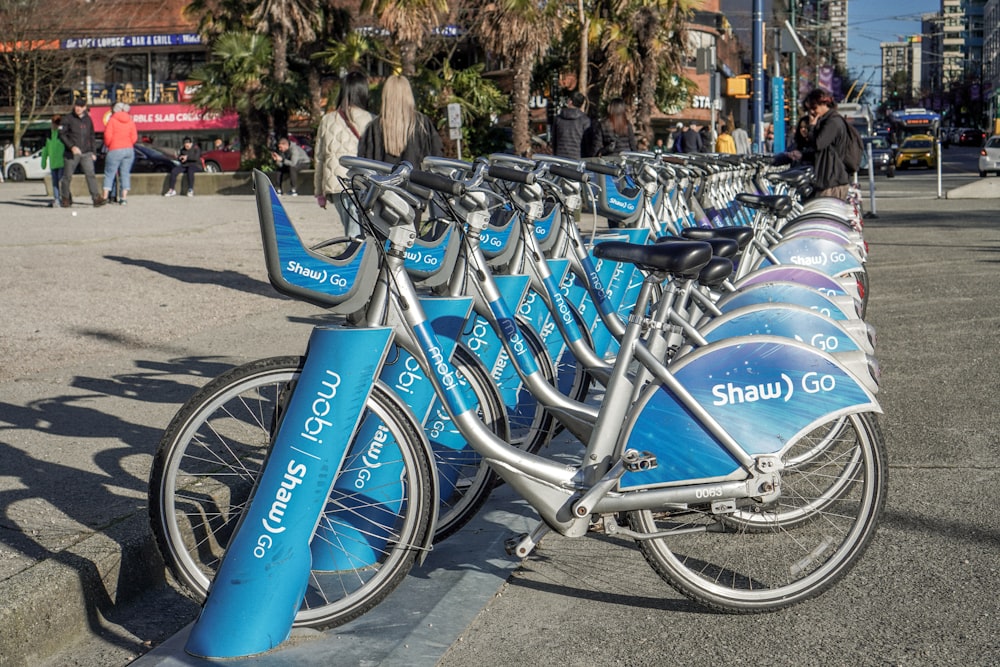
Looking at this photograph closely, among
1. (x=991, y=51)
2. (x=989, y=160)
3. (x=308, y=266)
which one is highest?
(x=991, y=51)

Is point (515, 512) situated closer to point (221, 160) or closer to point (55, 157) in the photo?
point (55, 157)

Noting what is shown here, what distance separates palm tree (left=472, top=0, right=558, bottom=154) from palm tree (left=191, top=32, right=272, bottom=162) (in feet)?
23.6

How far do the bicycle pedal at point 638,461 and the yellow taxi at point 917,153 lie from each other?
185ft

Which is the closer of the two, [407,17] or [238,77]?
[407,17]

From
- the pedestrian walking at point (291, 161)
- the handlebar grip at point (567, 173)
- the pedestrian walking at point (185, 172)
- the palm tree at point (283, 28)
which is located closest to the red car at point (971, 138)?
the palm tree at point (283, 28)

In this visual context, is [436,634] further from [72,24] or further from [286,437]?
[72,24]

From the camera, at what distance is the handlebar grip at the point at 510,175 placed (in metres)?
4.27

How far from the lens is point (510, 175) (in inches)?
170

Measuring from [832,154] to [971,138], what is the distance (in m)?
99.1

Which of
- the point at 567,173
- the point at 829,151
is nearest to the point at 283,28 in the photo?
the point at 829,151

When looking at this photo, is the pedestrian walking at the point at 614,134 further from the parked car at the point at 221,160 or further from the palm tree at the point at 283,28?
the parked car at the point at 221,160

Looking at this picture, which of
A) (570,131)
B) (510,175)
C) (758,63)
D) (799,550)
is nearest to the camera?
(799,550)

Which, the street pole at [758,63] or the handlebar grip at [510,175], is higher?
the street pole at [758,63]

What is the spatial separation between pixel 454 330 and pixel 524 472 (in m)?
0.68
